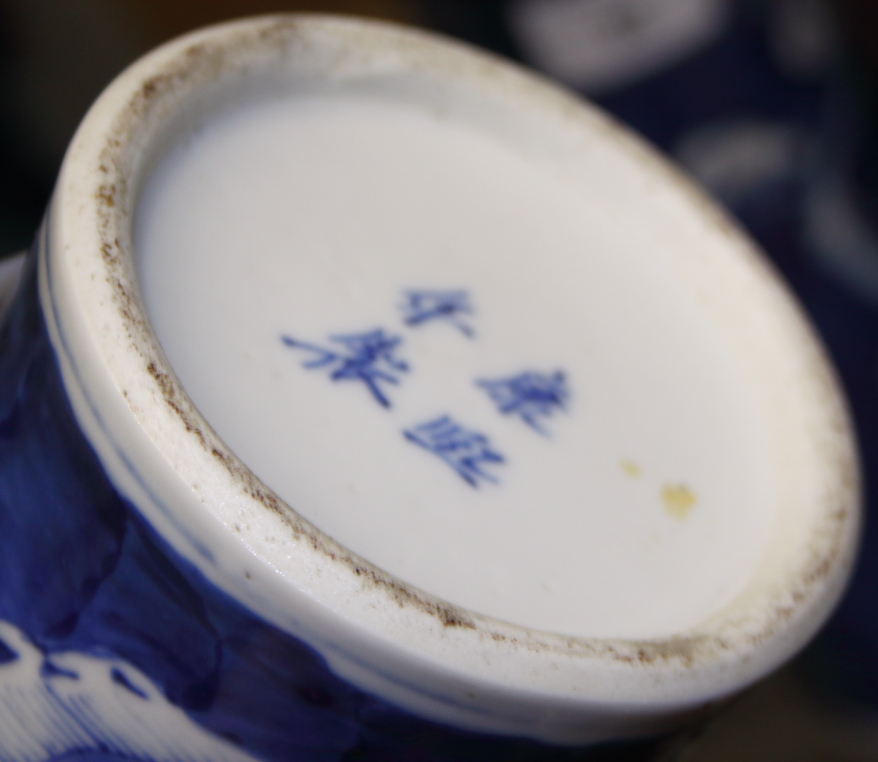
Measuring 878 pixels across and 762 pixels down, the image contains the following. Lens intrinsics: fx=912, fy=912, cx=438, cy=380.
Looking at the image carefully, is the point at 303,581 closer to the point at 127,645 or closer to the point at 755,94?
the point at 127,645

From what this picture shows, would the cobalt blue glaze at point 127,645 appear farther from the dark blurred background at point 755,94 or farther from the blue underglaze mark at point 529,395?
the dark blurred background at point 755,94

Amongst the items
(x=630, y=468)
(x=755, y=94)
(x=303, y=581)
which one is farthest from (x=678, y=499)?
(x=755, y=94)

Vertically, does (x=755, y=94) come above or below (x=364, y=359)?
below

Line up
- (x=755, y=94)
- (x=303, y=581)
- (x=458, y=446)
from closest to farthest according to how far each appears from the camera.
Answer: (x=303, y=581) < (x=458, y=446) < (x=755, y=94)

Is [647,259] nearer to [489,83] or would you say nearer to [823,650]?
[489,83]

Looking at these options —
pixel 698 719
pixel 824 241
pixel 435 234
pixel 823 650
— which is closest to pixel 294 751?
pixel 698 719

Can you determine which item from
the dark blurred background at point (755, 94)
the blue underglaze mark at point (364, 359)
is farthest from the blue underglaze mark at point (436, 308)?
the dark blurred background at point (755, 94)

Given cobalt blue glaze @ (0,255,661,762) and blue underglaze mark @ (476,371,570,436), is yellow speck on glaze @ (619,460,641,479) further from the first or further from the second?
cobalt blue glaze @ (0,255,661,762)
